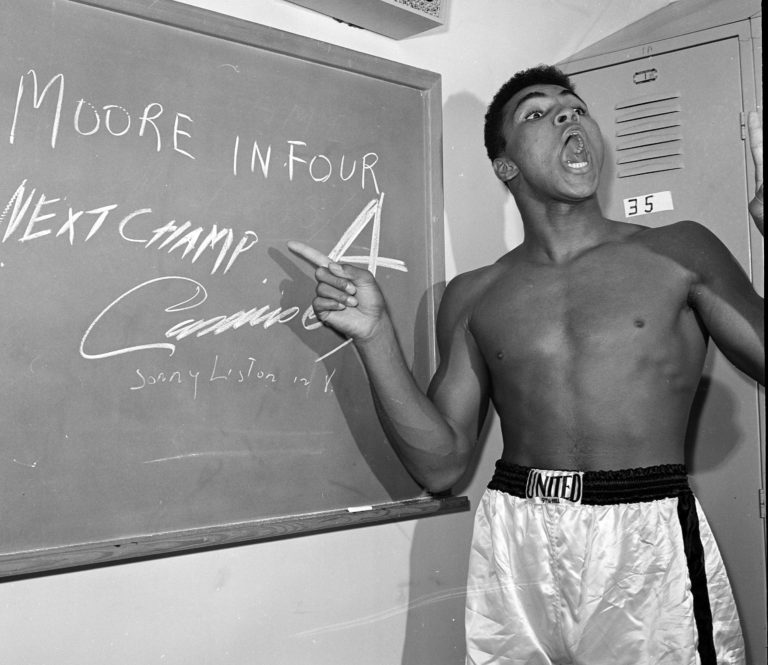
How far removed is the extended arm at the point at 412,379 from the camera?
1.14 m

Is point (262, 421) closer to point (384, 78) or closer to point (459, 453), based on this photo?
point (459, 453)

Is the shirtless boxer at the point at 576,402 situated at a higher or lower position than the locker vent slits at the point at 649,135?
lower

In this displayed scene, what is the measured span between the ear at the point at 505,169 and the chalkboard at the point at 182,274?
14 cm

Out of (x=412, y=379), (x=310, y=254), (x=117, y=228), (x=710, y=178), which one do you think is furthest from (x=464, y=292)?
(x=117, y=228)

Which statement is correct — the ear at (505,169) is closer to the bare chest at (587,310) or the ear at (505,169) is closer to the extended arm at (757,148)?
the bare chest at (587,310)

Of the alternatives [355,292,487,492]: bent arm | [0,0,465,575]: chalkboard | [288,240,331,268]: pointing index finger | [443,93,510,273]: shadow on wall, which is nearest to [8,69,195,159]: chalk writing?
[0,0,465,575]: chalkboard

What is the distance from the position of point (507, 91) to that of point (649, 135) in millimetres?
220

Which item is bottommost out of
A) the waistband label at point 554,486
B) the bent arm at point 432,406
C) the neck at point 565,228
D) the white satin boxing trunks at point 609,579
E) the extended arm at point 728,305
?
the white satin boxing trunks at point 609,579

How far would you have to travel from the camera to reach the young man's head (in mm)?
1195

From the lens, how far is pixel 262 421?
3.70 feet

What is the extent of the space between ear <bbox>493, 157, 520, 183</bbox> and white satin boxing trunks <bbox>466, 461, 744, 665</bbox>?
44 centimetres

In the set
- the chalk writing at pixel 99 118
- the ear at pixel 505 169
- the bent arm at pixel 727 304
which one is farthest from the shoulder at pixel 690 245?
the chalk writing at pixel 99 118

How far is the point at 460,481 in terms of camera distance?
1353 mm

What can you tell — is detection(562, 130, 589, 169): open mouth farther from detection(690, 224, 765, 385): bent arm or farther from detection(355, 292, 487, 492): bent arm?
detection(355, 292, 487, 492): bent arm
